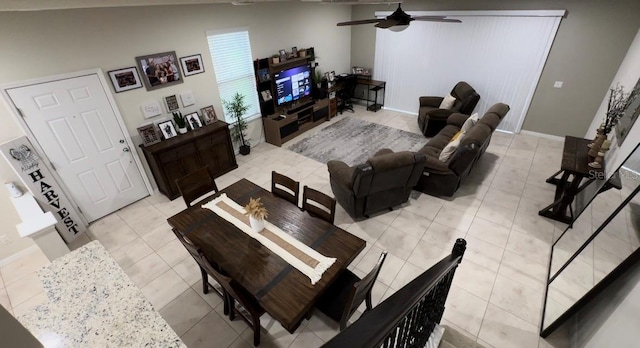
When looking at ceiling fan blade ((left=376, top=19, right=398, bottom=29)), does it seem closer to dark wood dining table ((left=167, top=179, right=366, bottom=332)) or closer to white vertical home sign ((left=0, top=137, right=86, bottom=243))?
dark wood dining table ((left=167, top=179, right=366, bottom=332))

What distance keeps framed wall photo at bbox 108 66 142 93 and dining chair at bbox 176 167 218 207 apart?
181 cm

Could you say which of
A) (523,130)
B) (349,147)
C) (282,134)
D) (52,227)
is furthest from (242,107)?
(523,130)

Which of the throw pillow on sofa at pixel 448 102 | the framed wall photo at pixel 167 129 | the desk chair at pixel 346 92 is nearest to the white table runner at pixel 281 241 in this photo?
the framed wall photo at pixel 167 129

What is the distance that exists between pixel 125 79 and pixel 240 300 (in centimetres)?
356

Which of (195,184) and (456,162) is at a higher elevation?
(195,184)

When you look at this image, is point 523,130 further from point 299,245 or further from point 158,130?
point 158,130

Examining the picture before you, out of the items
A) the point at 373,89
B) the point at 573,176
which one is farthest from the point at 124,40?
the point at 573,176

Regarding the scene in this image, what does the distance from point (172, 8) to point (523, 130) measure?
7039mm

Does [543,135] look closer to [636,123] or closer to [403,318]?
[636,123]

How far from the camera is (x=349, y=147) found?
18.8 ft

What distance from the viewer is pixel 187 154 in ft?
14.3

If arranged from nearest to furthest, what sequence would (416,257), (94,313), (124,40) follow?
(94,313) → (416,257) → (124,40)

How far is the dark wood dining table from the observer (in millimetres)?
1974

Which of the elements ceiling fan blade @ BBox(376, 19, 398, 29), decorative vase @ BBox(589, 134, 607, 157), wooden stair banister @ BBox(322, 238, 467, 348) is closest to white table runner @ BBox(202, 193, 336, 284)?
wooden stair banister @ BBox(322, 238, 467, 348)
